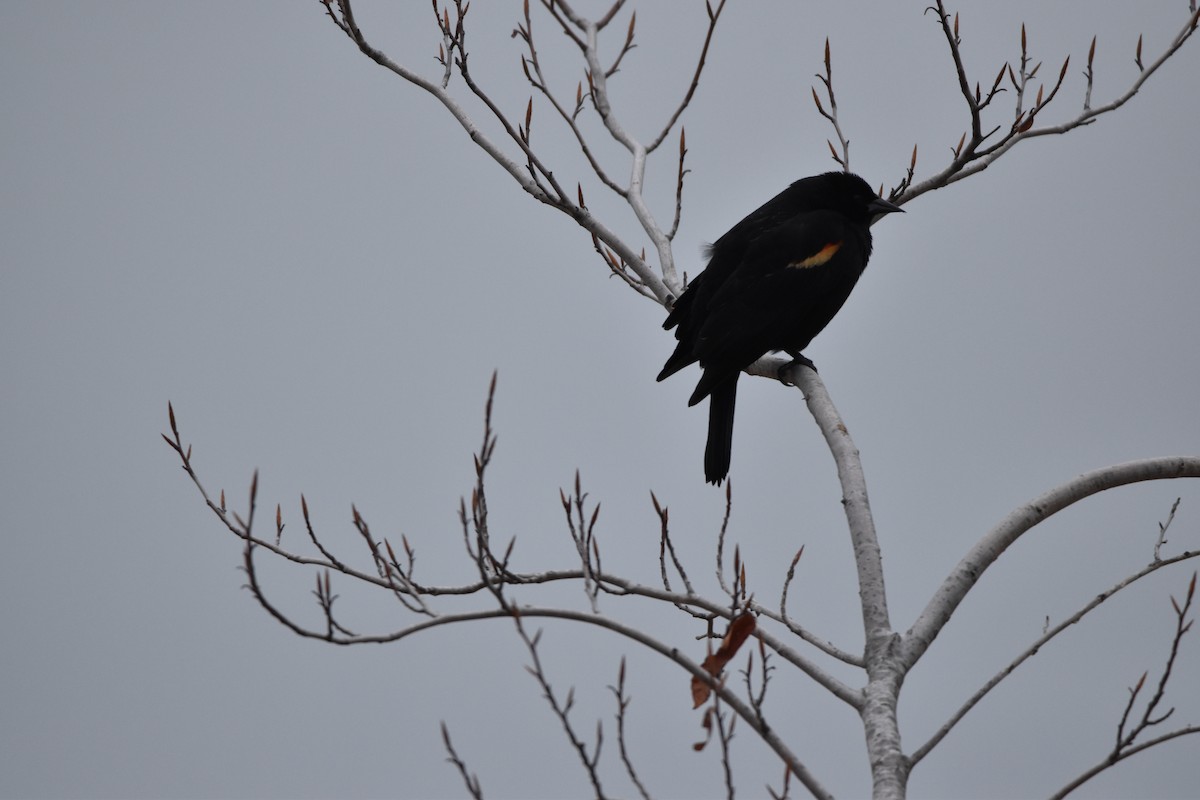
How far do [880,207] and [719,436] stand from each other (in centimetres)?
151

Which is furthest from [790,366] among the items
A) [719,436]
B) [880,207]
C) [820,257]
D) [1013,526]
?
[1013,526]

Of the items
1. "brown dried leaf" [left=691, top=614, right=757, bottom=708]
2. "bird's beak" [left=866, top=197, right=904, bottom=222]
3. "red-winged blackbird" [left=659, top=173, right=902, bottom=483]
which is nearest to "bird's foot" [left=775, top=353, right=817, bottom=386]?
"red-winged blackbird" [left=659, top=173, right=902, bottom=483]

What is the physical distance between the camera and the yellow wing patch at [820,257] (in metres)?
5.25

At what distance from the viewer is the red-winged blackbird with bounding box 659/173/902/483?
4.86m

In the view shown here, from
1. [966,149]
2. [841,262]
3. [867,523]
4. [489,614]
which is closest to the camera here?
[489,614]

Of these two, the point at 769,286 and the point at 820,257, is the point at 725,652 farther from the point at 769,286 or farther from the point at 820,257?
the point at 820,257

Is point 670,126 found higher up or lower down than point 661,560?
higher up

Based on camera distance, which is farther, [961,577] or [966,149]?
[966,149]

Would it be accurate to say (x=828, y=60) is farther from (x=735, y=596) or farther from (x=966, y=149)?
(x=735, y=596)

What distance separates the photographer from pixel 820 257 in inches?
209

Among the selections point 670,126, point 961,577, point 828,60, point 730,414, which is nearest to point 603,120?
point 670,126

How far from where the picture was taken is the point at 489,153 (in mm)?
5066

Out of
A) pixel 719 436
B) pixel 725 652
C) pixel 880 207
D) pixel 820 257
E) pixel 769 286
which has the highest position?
pixel 880 207

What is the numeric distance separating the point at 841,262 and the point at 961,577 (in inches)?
103
